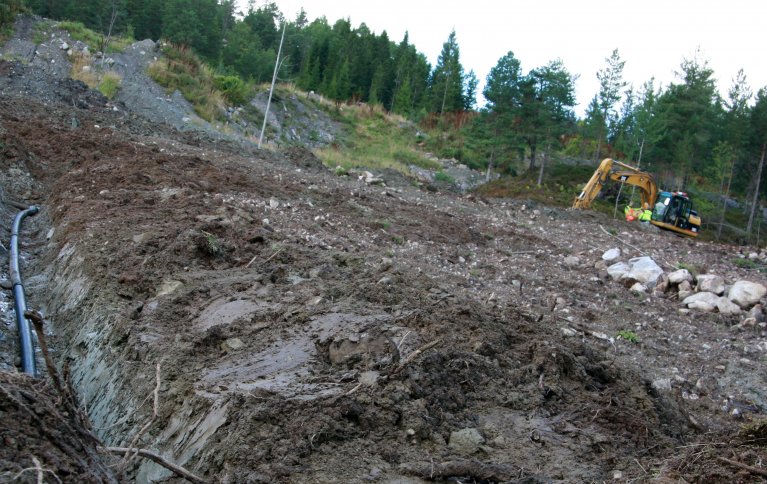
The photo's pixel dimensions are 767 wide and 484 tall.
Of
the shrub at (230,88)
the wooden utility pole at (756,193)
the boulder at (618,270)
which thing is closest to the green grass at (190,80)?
Result: the shrub at (230,88)

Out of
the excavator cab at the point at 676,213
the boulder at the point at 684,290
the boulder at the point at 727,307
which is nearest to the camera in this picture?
the boulder at the point at 727,307

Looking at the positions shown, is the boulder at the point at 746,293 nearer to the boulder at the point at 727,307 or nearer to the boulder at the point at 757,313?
the boulder at the point at 727,307

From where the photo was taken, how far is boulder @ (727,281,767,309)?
9336 mm

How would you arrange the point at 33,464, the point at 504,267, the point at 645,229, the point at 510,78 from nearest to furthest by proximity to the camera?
the point at 33,464
the point at 504,267
the point at 645,229
the point at 510,78

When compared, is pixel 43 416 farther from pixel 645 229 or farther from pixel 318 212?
pixel 645 229

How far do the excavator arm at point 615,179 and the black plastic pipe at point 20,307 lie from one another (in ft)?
50.9

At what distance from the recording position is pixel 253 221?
26.7ft

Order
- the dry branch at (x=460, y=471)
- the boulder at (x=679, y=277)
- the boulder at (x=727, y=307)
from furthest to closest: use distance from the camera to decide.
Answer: the boulder at (x=679, y=277) < the boulder at (x=727, y=307) < the dry branch at (x=460, y=471)

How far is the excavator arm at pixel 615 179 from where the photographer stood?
19422mm

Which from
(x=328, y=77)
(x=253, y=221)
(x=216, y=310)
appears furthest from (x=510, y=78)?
(x=216, y=310)

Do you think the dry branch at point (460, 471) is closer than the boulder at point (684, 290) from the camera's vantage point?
Yes

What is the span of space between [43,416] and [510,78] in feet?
115

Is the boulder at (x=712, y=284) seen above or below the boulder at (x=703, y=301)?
above

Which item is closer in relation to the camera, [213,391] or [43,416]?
[43,416]
